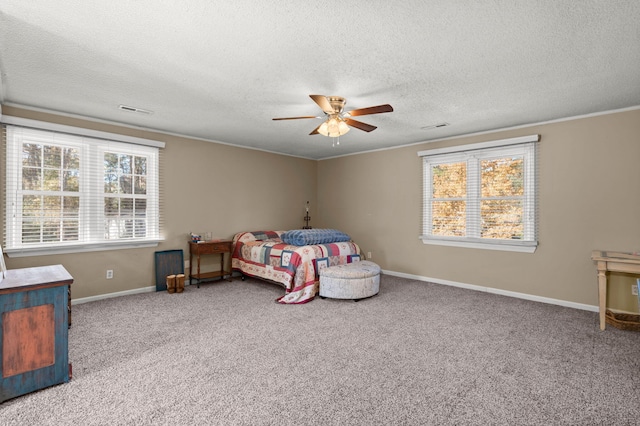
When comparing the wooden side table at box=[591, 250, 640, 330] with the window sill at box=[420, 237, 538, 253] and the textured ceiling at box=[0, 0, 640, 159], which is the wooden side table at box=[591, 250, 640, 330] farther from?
the textured ceiling at box=[0, 0, 640, 159]

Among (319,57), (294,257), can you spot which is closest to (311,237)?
(294,257)

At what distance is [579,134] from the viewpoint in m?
3.96

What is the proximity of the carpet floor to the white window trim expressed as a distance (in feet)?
2.52

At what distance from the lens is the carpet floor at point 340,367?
189 cm

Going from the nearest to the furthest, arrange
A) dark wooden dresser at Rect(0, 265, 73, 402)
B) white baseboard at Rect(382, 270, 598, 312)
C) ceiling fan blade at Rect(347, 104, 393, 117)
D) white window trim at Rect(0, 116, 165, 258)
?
dark wooden dresser at Rect(0, 265, 73, 402) < ceiling fan blade at Rect(347, 104, 393, 117) < white window trim at Rect(0, 116, 165, 258) < white baseboard at Rect(382, 270, 598, 312)

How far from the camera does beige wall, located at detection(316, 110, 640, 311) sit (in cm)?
368

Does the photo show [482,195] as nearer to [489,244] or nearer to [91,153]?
[489,244]

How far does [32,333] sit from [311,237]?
10.9ft

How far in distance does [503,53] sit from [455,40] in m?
0.48

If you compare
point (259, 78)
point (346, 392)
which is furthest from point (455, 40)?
point (346, 392)

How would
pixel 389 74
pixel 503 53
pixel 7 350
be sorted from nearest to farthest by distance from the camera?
pixel 7 350, pixel 503 53, pixel 389 74

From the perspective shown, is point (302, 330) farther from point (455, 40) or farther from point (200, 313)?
point (455, 40)

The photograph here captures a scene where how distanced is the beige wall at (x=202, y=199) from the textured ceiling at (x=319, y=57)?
3.64ft

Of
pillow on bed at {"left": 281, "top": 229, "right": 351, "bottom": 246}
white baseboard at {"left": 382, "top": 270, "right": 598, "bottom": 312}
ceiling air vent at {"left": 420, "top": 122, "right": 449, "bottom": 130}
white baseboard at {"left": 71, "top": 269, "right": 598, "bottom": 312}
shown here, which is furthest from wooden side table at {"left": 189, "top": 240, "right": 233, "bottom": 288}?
ceiling air vent at {"left": 420, "top": 122, "right": 449, "bottom": 130}
